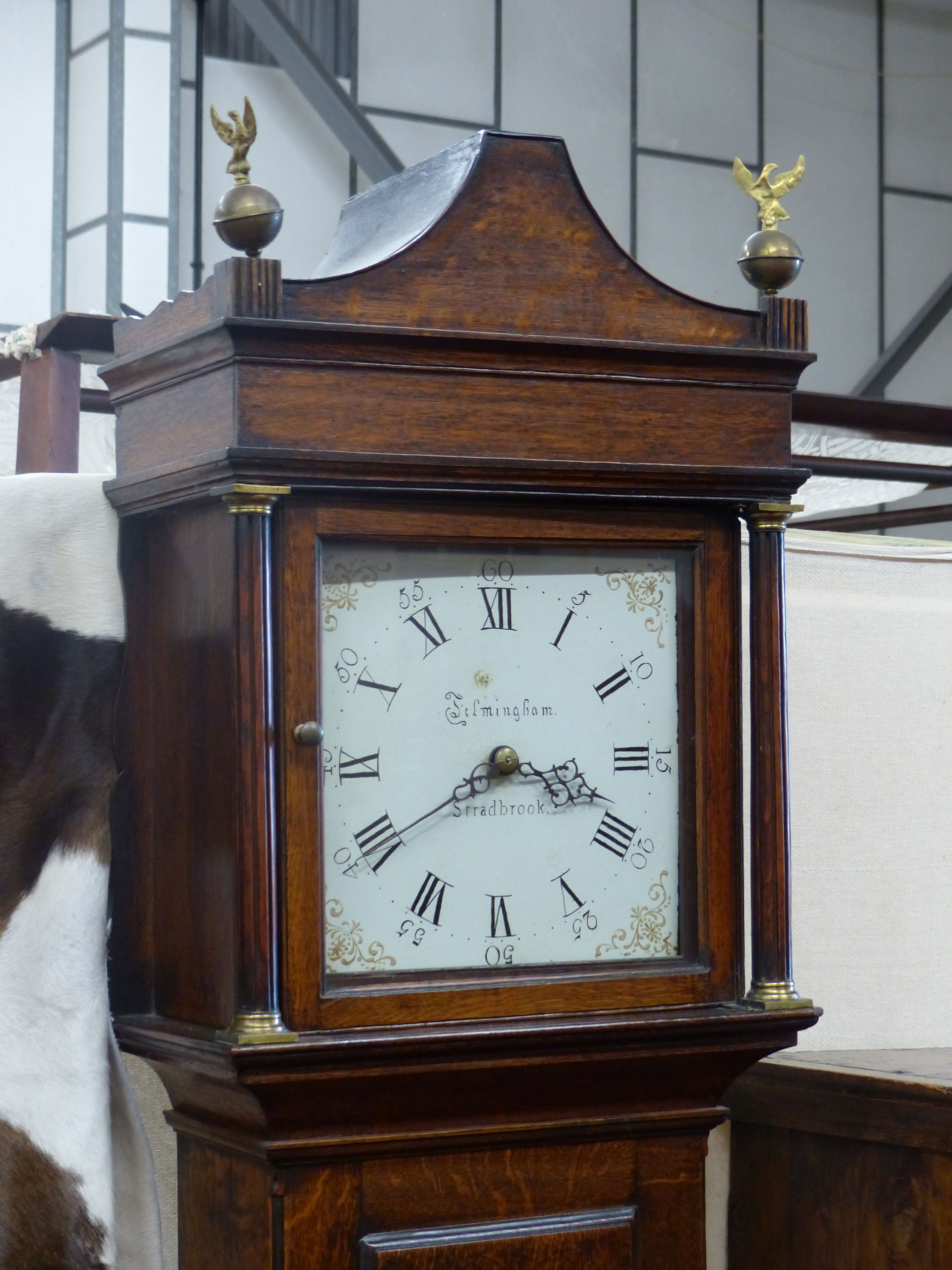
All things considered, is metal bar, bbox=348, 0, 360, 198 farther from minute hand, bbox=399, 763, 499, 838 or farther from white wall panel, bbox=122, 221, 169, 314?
minute hand, bbox=399, 763, 499, 838

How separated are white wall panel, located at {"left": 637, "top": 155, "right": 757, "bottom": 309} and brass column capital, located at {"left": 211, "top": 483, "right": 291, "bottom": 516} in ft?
18.4

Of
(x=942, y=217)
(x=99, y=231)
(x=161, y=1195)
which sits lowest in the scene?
(x=161, y=1195)

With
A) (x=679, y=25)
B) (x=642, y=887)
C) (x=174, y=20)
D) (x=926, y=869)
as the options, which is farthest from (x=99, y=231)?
(x=642, y=887)

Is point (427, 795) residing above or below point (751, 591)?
below

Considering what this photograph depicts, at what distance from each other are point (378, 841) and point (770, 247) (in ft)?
1.71

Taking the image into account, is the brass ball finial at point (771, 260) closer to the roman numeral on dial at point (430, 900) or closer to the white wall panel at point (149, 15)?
the roman numeral on dial at point (430, 900)

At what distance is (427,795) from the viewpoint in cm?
112

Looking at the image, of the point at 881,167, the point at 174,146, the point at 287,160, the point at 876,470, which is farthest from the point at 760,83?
the point at 876,470

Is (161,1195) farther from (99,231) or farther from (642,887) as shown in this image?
(99,231)

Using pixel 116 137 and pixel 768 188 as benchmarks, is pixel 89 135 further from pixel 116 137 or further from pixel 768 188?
pixel 768 188

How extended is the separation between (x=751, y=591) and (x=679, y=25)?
19.5 ft

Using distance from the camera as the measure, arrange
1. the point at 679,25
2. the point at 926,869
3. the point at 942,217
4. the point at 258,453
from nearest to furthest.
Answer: the point at 258,453
the point at 926,869
the point at 679,25
the point at 942,217

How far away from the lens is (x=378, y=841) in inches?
43.6

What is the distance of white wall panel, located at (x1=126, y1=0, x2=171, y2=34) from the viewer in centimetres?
537
